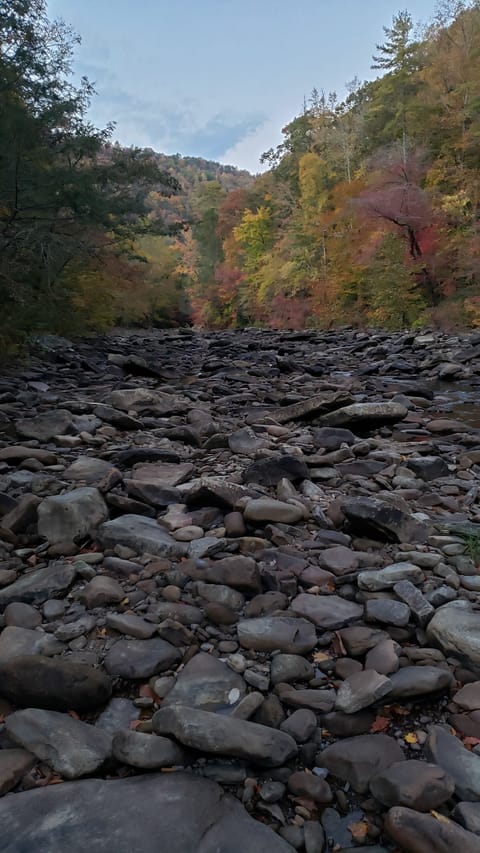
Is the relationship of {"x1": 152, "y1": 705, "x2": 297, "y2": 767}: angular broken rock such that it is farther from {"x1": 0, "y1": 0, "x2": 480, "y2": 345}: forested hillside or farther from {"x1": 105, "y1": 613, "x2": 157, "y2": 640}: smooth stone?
{"x1": 0, "y1": 0, "x2": 480, "y2": 345}: forested hillside

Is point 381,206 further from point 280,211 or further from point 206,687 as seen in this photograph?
point 206,687

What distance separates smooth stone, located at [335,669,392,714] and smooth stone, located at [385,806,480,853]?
1.14ft

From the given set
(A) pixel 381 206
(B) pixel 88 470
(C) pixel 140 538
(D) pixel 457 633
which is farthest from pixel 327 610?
(A) pixel 381 206

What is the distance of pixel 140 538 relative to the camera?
257 centimetres

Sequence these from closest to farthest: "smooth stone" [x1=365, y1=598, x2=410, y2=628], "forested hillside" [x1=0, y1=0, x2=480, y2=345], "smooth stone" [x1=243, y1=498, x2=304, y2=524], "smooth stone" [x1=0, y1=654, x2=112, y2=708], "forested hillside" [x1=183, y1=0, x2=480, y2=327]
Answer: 1. "smooth stone" [x1=0, y1=654, x2=112, y2=708]
2. "smooth stone" [x1=365, y1=598, x2=410, y2=628]
3. "smooth stone" [x1=243, y1=498, x2=304, y2=524]
4. "forested hillside" [x1=0, y1=0, x2=480, y2=345]
5. "forested hillside" [x1=183, y1=0, x2=480, y2=327]

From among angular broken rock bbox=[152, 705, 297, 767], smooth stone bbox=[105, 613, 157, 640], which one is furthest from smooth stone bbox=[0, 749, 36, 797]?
smooth stone bbox=[105, 613, 157, 640]

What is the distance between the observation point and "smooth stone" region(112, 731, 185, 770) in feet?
4.33

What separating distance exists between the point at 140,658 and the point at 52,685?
0.98 ft

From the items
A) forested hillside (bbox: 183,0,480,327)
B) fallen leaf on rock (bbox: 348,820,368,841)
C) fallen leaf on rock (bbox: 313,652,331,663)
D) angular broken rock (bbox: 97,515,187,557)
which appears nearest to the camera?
fallen leaf on rock (bbox: 348,820,368,841)

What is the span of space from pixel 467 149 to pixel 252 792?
76.0 feet

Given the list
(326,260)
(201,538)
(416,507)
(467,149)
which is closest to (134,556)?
(201,538)

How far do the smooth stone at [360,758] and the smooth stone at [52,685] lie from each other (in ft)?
2.24

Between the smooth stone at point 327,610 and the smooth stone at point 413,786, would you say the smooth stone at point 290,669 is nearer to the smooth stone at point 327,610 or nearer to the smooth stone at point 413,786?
the smooth stone at point 327,610

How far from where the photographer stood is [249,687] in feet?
5.45
